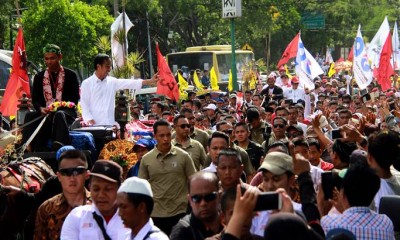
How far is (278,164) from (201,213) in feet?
2.74

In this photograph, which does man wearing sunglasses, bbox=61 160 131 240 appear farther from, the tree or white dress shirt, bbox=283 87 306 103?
the tree

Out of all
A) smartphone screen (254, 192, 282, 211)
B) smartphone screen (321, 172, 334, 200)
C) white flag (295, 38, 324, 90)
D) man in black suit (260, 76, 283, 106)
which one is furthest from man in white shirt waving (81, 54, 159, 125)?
white flag (295, 38, 324, 90)

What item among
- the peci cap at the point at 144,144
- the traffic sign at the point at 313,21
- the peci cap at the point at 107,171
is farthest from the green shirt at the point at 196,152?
the traffic sign at the point at 313,21

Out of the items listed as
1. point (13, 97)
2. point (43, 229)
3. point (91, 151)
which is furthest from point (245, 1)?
point (43, 229)

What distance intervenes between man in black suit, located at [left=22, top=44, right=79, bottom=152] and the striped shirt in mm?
6266

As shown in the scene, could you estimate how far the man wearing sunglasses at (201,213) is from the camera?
20.7 feet

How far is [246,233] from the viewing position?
5.61 m

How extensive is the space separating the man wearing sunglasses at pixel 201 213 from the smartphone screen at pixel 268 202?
1.13m

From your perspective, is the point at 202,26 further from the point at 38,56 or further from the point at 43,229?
the point at 43,229

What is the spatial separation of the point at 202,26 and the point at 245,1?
2.75 metres

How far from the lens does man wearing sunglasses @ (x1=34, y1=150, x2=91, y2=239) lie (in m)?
7.63

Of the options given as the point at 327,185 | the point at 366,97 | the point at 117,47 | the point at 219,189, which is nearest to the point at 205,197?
the point at 219,189

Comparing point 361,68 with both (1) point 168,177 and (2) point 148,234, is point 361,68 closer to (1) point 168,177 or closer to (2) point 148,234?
(1) point 168,177

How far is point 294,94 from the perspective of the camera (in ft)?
78.3
